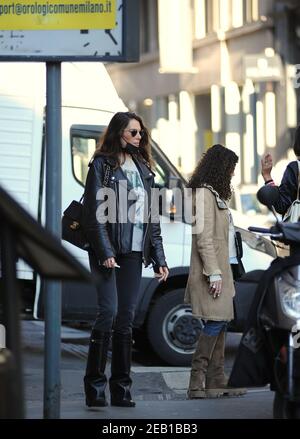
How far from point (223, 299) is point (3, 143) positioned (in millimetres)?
2952

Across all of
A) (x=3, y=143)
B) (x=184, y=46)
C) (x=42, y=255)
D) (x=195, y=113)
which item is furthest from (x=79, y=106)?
(x=195, y=113)

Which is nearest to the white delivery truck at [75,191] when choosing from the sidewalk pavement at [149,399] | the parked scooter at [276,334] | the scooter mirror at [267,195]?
the sidewalk pavement at [149,399]

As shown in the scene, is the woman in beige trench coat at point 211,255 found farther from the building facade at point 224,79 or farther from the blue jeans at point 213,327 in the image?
the building facade at point 224,79

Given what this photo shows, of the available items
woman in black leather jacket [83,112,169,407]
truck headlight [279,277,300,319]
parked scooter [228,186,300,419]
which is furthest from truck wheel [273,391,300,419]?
woman in black leather jacket [83,112,169,407]

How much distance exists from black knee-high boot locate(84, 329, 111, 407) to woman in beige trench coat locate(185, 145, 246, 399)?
787 mm

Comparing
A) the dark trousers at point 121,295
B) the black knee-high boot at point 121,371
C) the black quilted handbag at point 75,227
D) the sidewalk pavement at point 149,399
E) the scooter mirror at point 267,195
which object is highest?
the scooter mirror at point 267,195

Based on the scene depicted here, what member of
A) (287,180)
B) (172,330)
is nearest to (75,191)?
(172,330)

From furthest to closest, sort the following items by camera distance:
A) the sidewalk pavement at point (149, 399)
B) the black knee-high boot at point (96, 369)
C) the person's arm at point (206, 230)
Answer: the person's arm at point (206, 230), the black knee-high boot at point (96, 369), the sidewalk pavement at point (149, 399)

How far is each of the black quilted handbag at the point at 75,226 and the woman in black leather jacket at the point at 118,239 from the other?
0.07 metres

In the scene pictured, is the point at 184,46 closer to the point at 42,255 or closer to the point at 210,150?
the point at 210,150

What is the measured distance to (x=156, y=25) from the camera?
3372cm

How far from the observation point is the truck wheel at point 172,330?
360 inches

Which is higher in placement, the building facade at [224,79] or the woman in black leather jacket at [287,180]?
the building facade at [224,79]

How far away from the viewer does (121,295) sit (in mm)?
6684
